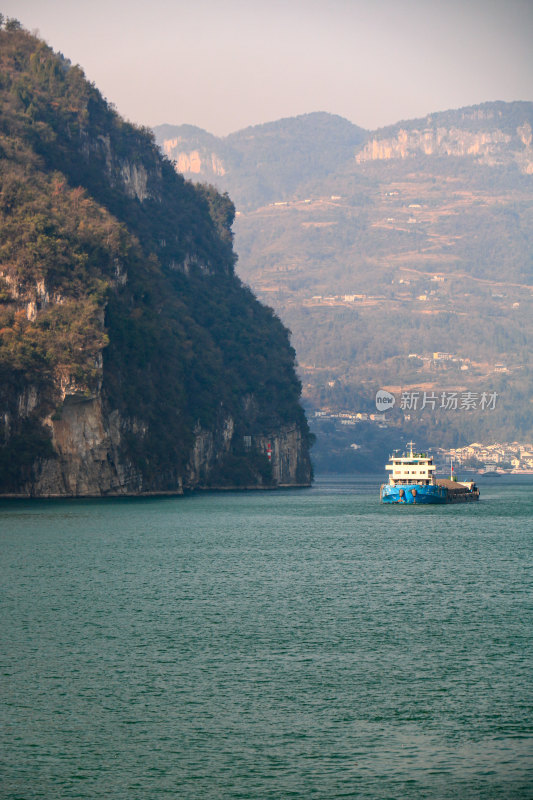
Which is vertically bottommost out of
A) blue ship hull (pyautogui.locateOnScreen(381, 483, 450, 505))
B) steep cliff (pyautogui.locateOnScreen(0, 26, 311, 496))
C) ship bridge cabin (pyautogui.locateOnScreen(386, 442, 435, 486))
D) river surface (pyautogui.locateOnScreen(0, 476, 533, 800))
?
river surface (pyautogui.locateOnScreen(0, 476, 533, 800))

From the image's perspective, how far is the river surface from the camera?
31.8m

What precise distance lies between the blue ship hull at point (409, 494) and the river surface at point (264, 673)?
70538 mm

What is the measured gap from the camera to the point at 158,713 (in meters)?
37.7

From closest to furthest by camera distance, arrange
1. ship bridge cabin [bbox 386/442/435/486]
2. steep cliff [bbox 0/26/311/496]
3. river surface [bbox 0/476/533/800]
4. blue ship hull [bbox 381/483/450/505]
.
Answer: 1. river surface [bbox 0/476/533/800]
2. steep cliff [bbox 0/26/311/496]
3. blue ship hull [bbox 381/483/450/505]
4. ship bridge cabin [bbox 386/442/435/486]

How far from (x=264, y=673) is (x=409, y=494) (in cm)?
11772

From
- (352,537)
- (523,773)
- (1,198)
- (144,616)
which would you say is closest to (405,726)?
(523,773)

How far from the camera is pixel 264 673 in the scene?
142ft

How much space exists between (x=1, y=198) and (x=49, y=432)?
102 feet

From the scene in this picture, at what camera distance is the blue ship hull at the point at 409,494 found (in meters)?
159

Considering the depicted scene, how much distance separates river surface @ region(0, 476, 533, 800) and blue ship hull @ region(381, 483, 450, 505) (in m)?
70.5

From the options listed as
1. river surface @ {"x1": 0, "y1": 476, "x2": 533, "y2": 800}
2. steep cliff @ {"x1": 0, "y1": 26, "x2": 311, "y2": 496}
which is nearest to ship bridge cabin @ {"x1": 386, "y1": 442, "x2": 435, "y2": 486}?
steep cliff @ {"x1": 0, "y1": 26, "x2": 311, "y2": 496}

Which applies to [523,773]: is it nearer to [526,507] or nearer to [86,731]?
[86,731]

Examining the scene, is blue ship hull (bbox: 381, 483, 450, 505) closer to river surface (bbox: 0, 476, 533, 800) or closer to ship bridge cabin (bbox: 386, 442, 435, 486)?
ship bridge cabin (bbox: 386, 442, 435, 486)

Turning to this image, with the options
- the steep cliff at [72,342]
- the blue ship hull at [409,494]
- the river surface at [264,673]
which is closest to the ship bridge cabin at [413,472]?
the blue ship hull at [409,494]
